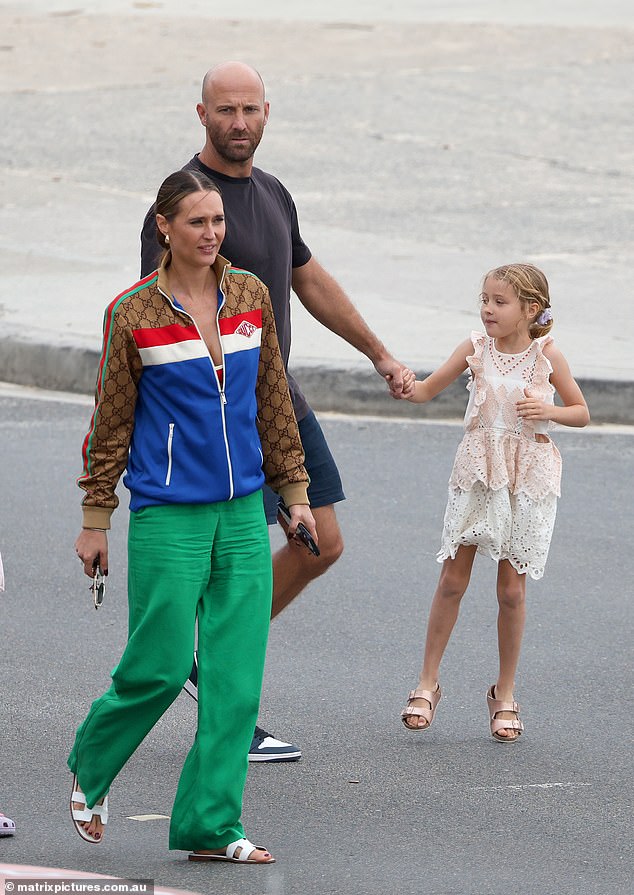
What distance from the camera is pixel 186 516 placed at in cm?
467

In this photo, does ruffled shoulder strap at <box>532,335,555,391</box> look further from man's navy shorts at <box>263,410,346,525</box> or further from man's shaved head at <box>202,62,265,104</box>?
man's shaved head at <box>202,62,265,104</box>

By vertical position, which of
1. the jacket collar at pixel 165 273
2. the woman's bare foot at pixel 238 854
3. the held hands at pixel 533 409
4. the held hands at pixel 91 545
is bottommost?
the woman's bare foot at pixel 238 854

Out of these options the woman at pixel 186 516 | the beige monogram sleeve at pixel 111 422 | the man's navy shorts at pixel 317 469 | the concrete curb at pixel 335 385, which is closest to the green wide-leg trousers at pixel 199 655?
the woman at pixel 186 516

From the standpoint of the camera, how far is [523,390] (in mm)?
5742

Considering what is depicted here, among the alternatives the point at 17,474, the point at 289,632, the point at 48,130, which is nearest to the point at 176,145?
the point at 48,130

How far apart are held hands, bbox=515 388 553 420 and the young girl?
0.01 metres

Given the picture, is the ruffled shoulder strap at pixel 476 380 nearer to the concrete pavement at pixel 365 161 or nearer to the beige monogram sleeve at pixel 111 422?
the beige monogram sleeve at pixel 111 422

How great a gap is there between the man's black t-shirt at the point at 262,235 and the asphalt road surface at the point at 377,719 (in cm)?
111

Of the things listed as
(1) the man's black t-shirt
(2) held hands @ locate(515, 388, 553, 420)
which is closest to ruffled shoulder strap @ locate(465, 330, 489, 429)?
(2) held hands @ locate(515, 388, 553, 420)

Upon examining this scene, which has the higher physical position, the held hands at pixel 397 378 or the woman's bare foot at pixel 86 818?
the held hands at pixel 397 378

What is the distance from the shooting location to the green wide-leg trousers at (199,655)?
4.63 m

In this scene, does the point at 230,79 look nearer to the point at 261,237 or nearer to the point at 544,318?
the point at 261,237

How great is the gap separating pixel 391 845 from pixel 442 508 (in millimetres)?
3643

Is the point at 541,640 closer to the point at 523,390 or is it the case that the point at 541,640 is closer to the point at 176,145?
the point at 523,390
